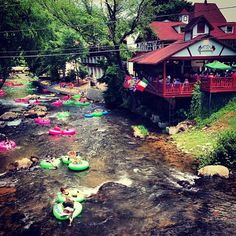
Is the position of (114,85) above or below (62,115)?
above

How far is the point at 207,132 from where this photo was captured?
2562cm

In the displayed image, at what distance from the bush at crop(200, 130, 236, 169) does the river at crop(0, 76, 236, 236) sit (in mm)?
1338

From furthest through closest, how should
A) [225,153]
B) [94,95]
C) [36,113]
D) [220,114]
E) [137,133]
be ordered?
[94,95] → [36,113] → [137,133] → [220,114] → [225,153]

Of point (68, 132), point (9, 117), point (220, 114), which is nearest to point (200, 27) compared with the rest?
point (220, 114)

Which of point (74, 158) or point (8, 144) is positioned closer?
point (74, 158)

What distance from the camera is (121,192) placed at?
1819 centimetres

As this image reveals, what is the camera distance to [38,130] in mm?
32281

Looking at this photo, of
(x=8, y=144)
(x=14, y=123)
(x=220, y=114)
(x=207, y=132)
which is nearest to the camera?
(x=207, y=132)

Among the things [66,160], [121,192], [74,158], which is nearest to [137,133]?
[74,158]

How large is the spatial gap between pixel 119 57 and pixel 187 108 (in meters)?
15.7

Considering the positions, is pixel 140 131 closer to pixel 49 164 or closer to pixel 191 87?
pixel 191 87

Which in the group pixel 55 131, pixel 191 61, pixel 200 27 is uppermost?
pixel 200 27

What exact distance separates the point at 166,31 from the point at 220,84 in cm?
2314

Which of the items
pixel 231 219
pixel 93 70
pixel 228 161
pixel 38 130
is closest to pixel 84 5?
pixel 38 130
